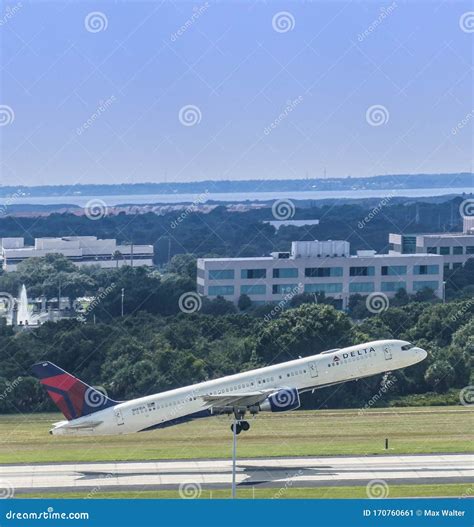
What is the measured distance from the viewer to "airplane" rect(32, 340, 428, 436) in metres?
57.6

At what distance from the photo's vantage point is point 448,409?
6731 cm

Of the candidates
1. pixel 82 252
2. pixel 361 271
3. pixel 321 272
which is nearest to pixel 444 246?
pixel 361 271

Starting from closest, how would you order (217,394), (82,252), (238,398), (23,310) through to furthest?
(238,398)
(217,394)
(23,310)
(82,252)

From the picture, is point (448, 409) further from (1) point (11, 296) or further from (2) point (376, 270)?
(1) point (11, 296)

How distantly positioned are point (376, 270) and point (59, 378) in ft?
210

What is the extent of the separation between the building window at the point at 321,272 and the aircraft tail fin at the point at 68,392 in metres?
58.3

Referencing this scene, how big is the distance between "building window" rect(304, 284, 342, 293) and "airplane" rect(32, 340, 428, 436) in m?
53.8

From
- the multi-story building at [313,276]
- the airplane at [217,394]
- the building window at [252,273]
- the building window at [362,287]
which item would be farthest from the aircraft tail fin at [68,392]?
the building window at [362,287]

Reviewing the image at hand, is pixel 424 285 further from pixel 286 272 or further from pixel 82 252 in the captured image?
pixel 82 252

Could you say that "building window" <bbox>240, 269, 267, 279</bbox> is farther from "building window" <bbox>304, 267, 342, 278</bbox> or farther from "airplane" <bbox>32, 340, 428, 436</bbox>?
"airplane" <bbox>32, 340, 428, 436</bbox>

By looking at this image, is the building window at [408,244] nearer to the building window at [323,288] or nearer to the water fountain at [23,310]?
the building window at [323,288]

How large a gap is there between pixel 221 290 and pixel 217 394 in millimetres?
58871

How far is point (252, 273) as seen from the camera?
116 metres

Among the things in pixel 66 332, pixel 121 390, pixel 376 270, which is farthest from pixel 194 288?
pixel 121 390
